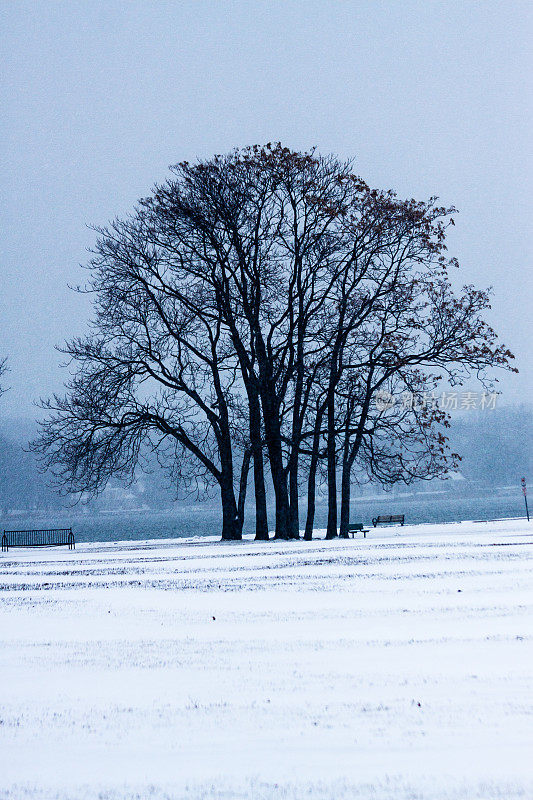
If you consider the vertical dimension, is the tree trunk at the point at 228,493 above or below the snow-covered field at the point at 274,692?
above

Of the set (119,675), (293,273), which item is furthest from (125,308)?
(119,675)

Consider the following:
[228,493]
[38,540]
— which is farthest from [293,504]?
[38,540]

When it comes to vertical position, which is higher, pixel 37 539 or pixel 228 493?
pixel 228 493

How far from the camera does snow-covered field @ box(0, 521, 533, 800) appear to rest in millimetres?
5637

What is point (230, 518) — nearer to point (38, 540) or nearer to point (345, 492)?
point (345, 492)

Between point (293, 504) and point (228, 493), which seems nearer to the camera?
point (293, 504)

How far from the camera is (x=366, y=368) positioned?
38938 millimetres

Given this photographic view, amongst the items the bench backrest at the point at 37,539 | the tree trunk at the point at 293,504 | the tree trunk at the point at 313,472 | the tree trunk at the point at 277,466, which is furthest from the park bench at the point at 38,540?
the tree trunk at the point at 313,472

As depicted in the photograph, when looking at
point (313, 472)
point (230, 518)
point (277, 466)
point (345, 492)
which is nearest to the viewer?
point (313, 472)

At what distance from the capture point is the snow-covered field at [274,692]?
5.64 meters

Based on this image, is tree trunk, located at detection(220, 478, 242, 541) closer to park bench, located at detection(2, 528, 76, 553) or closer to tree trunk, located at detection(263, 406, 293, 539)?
tree trunk, located at detection(263, 406, 293, 539)

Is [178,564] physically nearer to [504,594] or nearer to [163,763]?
[504,594]

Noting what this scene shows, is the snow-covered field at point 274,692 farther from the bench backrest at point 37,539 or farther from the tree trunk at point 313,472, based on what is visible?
the bench backrest at point 37,539

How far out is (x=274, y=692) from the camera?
8086 mm
